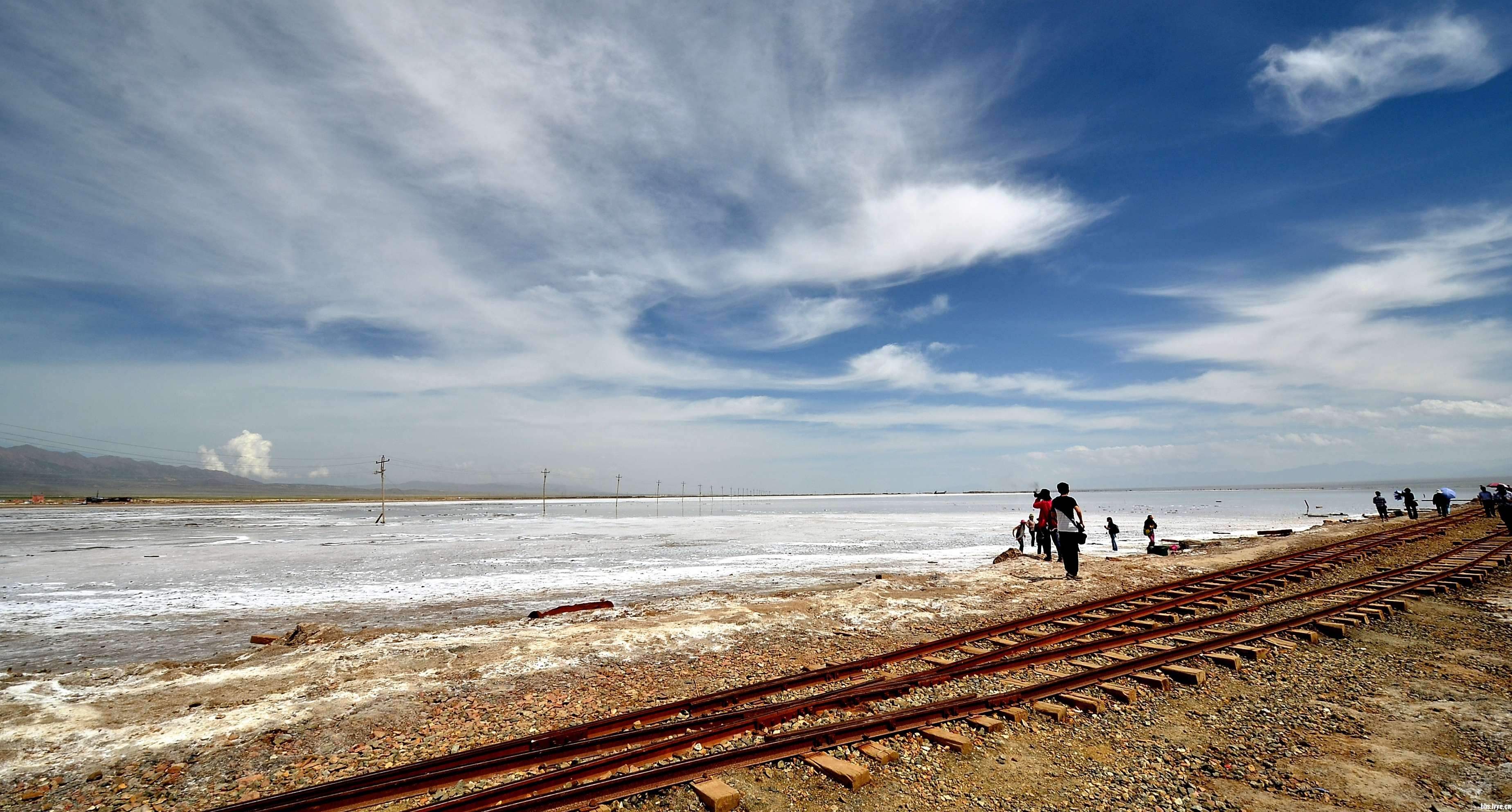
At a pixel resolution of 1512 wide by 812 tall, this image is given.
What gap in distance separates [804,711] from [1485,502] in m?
43.3

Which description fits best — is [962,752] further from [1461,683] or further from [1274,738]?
[1461,683]

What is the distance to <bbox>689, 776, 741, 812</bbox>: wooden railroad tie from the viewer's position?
5.21m

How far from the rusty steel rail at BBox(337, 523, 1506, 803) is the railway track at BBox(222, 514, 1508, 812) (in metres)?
0.01

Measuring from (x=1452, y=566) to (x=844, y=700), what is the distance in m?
18.3

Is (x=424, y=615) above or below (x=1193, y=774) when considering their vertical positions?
below

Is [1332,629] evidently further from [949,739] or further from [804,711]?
[804,711]

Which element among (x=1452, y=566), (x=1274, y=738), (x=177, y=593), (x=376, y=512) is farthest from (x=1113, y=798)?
(x=376, y=512)

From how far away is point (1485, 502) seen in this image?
31969mm

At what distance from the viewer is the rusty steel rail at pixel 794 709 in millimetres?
5648

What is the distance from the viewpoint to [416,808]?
5.23m

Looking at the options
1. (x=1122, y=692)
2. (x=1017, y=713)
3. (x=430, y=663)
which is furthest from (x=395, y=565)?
(x=1122, y=692)

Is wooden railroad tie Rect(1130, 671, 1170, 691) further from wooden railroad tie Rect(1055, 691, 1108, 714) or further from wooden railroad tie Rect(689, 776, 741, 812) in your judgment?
wooden railroad tie Rect(689, 776, 741, 812)

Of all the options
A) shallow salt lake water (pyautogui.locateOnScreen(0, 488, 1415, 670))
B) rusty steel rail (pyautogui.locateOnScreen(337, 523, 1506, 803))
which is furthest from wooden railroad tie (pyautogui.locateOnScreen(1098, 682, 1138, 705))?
shallow salt lake water (pyautogui.locateOnScreen(0, 488, 1415, 670))

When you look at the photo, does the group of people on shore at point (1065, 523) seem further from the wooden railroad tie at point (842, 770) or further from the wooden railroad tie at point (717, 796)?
the wooden railroad tie at point (717, 796)
